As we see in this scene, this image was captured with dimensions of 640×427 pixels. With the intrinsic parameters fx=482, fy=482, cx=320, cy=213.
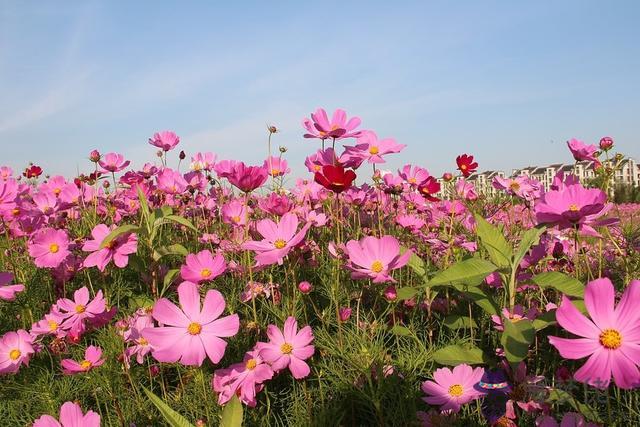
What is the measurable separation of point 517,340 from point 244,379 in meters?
0.65

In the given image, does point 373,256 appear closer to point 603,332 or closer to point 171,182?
point 603,332

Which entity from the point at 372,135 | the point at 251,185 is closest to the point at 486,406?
the point at 251,185

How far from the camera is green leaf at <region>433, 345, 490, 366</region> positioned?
118cm

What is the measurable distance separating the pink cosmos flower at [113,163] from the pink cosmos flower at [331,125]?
4.68ft

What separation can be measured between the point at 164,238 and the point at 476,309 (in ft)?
5.24

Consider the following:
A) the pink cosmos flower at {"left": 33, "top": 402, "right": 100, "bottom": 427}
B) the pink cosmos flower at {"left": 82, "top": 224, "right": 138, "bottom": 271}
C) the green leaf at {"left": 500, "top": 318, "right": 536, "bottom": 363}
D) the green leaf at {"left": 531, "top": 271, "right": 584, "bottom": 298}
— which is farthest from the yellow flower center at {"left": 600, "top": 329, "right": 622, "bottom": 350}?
the pink cosmos flower at {"left": 82, "top": 224, "right": 138, "bottom": 271}

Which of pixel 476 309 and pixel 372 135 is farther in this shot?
pixel 372 135

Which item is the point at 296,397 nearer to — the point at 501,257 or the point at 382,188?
the point at 501,257

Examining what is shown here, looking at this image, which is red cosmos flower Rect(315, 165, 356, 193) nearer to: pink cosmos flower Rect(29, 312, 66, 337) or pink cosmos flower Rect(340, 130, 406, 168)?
pink cosmos flower Rect(340, 130, 406, 168)

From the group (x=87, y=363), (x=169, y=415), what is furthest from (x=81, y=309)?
(x=169, y=415)

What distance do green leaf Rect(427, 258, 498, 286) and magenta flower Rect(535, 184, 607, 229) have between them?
160 mm

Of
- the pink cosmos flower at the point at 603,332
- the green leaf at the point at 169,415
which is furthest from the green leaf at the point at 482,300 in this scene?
the green leaf at the point at 169,415

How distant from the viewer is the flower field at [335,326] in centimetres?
102

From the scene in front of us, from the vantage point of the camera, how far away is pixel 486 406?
1188mm
